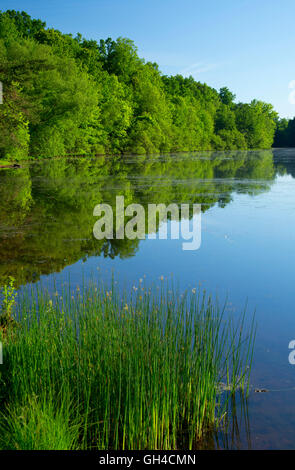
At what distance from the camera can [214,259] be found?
28.3 ft

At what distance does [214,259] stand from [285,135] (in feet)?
380

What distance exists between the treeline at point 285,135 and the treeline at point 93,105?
1230 centimetres

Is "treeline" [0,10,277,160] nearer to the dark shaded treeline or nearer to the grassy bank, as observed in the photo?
the dark shaded treeline

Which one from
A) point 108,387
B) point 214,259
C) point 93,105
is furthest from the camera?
point 93,105

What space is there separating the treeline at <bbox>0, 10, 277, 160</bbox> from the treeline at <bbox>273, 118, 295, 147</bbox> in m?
12.3

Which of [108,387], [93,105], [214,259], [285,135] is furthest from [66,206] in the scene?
[285,135]

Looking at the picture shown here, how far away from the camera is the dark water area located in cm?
411

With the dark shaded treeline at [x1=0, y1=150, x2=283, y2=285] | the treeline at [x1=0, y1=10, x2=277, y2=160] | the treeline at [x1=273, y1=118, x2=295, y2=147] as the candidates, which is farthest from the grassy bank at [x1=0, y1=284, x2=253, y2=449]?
the treeline at [x1=273, y1=118, x2=295, y2=147]

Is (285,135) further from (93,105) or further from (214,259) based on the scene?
(214,259)

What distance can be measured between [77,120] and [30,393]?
1569 inches

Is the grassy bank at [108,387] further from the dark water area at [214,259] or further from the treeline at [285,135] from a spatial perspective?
the treeline at [285,135]

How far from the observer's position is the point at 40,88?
3650 centimetres

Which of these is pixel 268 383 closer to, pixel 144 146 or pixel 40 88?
pixel 40 88

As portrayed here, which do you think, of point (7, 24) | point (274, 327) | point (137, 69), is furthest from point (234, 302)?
point (137, 69)
